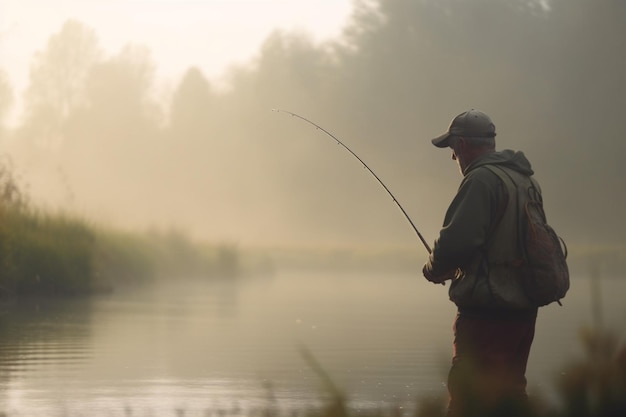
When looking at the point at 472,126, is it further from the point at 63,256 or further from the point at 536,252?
the point at 63,256

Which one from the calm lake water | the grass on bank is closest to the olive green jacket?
the calm lake water

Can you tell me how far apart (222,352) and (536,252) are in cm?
775

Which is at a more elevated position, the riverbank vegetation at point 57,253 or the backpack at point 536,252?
the riverbank vegetation at point 57,253

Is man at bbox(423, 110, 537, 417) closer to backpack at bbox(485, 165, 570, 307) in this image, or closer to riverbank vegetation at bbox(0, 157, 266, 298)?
backpack at bbox(485, 165, 570, 307)

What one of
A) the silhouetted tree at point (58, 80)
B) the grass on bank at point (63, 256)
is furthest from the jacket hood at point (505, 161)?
the silhouetted tree at point (58, 80)

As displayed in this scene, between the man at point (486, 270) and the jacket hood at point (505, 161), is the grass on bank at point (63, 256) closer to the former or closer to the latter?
the jacket hood at point (505, 161)

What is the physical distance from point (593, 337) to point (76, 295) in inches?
715

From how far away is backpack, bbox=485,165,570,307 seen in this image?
6.14 m

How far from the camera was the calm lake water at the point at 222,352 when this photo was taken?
9367 millimetres

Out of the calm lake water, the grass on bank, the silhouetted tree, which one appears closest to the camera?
the calm lake water

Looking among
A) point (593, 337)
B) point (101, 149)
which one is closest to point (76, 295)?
point (593, 337)

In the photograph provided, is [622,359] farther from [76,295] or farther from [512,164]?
[76,295]

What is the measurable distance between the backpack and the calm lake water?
0.37 m

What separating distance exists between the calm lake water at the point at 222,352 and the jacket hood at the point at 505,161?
0.93 metres
